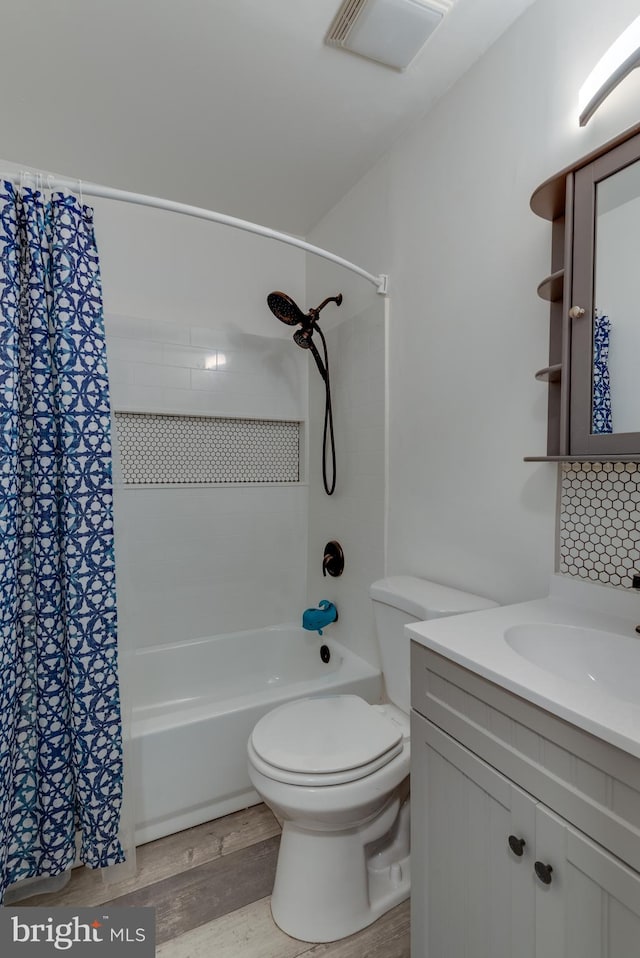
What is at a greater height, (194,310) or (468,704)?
(194,310)

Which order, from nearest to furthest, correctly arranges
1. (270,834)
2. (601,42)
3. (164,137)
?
(601,42) < (270,834) < (164,137)

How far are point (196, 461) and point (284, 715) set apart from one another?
131 cm

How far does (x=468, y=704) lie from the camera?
88 centimetres

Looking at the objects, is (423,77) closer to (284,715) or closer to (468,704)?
(468,704)

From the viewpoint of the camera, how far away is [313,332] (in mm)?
2404

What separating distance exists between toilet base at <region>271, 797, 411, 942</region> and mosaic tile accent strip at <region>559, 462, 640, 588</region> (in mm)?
917

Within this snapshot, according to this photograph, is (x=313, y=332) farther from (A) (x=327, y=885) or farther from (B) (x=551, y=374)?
(A) (x=327, y=885)

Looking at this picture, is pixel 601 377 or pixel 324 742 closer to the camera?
pixel 601 377

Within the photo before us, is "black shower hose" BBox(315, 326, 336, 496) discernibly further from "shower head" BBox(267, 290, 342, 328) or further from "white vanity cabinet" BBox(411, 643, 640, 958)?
"white vanity cabinet" BBox(411, 643, 640, 958)

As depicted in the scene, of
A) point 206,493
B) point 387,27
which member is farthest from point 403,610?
point 387,27

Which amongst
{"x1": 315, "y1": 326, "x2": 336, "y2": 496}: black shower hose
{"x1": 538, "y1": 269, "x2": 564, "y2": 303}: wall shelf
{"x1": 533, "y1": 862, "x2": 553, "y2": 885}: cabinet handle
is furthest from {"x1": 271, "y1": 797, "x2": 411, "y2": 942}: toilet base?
{"x1": 538, "y1": 269, "x2": 564, "y2": 303}: wall shelf

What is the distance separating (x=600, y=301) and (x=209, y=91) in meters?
1.43

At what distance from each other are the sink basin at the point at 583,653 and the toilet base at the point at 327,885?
2.48 ft

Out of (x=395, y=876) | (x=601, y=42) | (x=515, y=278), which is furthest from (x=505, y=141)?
(x=395, y=876)
